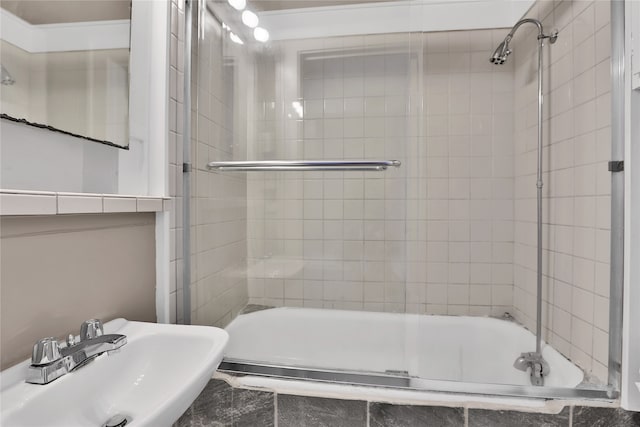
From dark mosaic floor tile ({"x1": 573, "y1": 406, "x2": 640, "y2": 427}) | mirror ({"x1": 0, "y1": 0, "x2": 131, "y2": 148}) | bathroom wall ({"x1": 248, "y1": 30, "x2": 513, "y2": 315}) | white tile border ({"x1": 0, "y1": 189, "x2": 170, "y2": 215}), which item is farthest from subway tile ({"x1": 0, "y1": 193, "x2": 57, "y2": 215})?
dark mosaic floor tile ({"x1": 573, "y1": 406, "x2": 640, "y2": 427})

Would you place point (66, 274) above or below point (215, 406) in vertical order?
above

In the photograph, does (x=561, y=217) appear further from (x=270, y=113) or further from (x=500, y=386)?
(x=270, y=113)

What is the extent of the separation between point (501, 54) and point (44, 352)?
2.10 metres

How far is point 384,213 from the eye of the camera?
4.60ft

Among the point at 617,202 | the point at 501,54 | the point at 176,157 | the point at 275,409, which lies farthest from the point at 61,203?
the point at 501,54

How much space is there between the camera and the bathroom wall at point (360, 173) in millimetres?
1373

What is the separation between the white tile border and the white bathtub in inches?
27.5

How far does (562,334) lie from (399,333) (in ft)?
2.37

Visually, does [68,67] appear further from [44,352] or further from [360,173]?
[360,173]

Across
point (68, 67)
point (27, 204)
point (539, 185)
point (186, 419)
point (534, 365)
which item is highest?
point (68, 67)

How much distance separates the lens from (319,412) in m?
1.14

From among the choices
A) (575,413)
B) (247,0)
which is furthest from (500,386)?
(247,0)

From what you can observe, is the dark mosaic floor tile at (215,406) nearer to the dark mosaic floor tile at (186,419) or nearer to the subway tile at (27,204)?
the dark mosaic floor tile at (186,419)

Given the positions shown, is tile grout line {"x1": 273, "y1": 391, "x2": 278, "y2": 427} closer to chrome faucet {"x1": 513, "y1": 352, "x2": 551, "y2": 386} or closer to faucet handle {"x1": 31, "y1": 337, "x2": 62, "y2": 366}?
faucet handle {"x1": 31, "y1": 337, "x2": 62, "y2": 366}
